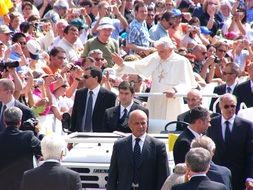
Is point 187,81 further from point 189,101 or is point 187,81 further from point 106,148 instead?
point 106,148

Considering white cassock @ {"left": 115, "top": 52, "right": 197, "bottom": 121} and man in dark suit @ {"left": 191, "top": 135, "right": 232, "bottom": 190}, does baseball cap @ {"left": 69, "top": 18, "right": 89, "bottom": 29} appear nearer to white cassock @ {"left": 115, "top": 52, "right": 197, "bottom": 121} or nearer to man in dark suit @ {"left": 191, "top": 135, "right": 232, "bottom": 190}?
white cassock @ {"left": 115, "top": 52, "right": 197, "bottom": 121}

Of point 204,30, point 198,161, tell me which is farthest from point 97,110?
point 204,30

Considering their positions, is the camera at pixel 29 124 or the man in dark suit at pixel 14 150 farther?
the camera at pixel 29 124

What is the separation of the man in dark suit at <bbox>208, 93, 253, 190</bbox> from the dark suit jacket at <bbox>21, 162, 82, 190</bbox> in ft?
9.77

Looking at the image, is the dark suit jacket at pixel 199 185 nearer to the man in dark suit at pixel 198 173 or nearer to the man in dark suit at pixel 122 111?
the man in dark suit at pixel 198 173

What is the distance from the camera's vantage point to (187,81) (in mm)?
17781

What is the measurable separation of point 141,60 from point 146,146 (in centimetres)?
493

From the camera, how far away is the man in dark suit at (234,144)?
14.0 m

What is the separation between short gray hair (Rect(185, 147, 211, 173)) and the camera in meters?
10.8

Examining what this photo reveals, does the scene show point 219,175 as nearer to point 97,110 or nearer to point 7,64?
point 97,110

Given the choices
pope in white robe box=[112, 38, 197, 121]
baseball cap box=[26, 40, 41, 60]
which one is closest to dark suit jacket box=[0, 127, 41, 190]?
pope in white robe box=[112, 38, 197, 121]

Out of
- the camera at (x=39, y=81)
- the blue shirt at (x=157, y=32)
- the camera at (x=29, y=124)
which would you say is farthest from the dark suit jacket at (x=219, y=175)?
the blue shirt at (x=157, y=32)

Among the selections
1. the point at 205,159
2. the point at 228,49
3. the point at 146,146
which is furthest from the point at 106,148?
the point at 228,49

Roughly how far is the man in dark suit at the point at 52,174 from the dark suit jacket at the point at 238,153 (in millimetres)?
2951
